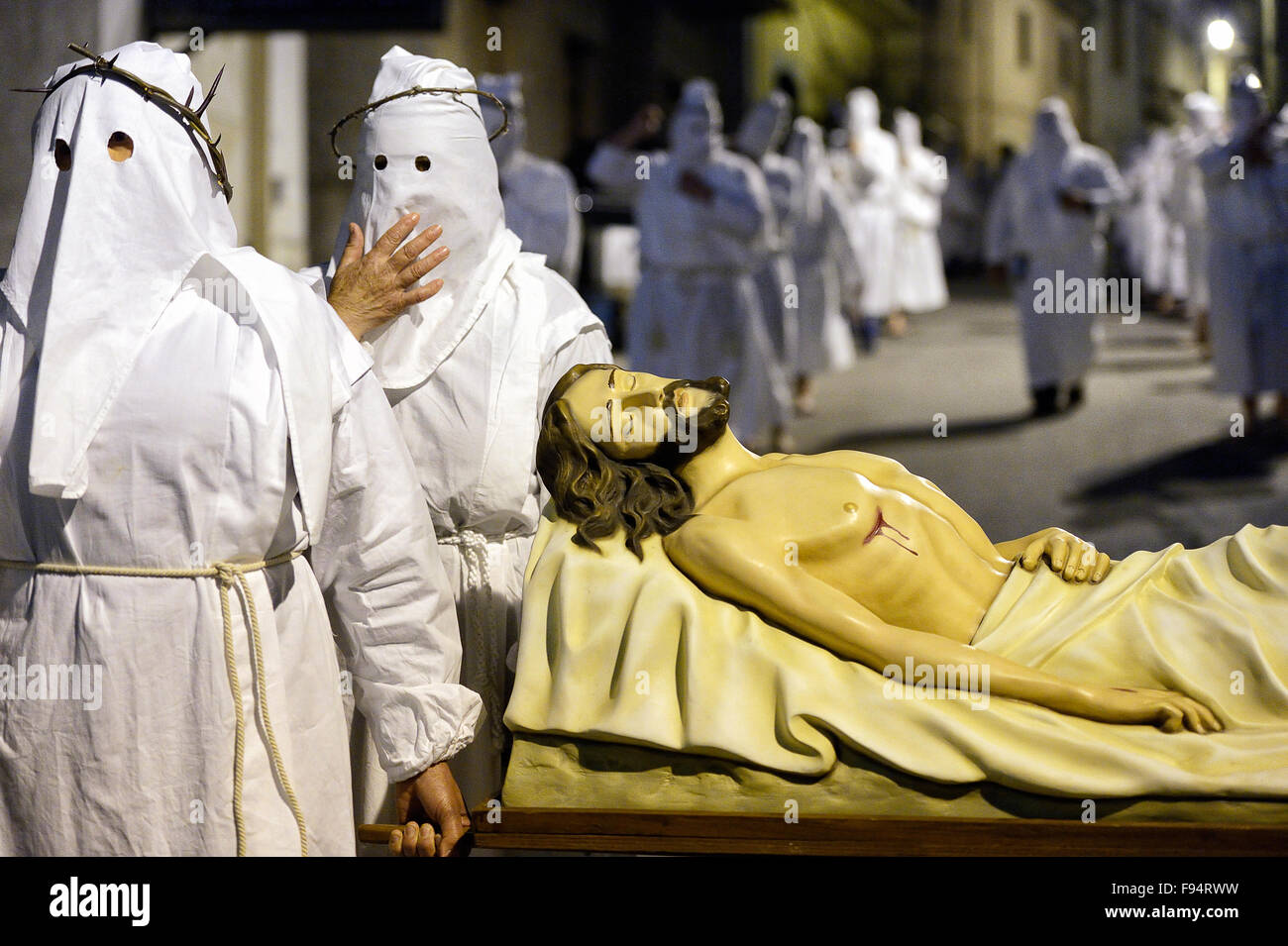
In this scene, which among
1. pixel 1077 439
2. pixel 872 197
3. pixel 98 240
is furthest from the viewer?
pixel 872 197

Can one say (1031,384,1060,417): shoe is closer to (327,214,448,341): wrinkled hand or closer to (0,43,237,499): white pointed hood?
(327,214,448,341): wrinkled hand

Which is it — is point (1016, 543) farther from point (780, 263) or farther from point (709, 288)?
point (780, 263)

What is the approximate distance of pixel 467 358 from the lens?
10.1 ft

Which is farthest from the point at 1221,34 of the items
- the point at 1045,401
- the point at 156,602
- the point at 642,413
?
the point at 156,602

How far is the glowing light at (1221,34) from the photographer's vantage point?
10.4 metres

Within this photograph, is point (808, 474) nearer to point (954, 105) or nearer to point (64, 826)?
point (64, 826)

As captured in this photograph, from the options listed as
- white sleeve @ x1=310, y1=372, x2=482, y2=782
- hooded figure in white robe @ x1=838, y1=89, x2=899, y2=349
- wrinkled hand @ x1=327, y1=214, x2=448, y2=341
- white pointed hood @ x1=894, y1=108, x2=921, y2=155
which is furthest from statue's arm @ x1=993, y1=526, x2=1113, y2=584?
white pointed hood @ x1=894, y1=108, x2=921, y2=155

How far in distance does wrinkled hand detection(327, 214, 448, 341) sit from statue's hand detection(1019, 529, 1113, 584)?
1.36m

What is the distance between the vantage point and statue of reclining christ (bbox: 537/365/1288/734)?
2639 mm

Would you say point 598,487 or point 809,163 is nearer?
point 598,487

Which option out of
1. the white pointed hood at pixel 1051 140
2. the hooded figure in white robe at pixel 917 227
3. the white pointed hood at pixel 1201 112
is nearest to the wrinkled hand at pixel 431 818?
the white pointed hood at pixel 1051 140

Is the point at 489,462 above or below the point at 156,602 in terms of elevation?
above

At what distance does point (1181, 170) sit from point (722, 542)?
1065cm

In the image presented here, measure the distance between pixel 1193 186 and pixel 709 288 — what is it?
5164 millimetres
